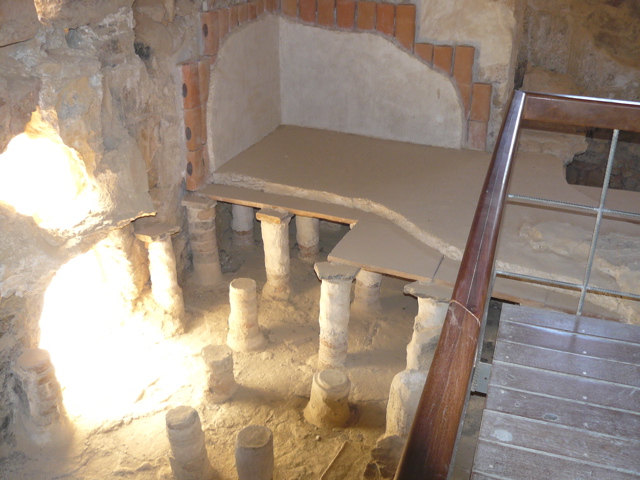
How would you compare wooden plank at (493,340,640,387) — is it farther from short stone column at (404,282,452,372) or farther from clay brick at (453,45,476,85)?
clay brick at (453,45,476,85)

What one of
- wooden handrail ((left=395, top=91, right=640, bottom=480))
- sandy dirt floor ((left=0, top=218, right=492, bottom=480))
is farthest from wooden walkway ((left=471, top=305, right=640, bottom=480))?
sandy dirt floor ((left=0, top=218, right=492, bottom=480))

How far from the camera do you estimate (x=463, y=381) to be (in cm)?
129

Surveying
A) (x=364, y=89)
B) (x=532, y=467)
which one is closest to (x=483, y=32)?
(x=364, y=89)

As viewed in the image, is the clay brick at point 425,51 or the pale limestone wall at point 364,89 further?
the pale limestone wall at point 364,89

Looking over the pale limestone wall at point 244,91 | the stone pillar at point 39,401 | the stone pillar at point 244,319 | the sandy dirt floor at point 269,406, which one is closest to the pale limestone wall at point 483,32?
the pale limestone wall at point 244,91

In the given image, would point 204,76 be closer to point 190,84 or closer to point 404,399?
point 190,84

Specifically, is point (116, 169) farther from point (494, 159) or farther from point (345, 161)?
point (494, 159)

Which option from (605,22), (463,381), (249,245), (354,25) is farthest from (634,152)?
(463,381)

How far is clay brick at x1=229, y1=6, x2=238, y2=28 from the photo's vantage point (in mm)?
6434

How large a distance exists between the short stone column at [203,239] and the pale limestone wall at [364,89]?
2096mm

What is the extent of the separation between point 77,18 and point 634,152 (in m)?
7.42

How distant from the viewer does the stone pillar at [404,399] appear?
4.55m

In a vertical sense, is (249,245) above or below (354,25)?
below

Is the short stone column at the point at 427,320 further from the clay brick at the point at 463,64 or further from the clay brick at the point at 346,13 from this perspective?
the clay brick at the point at 346,13
